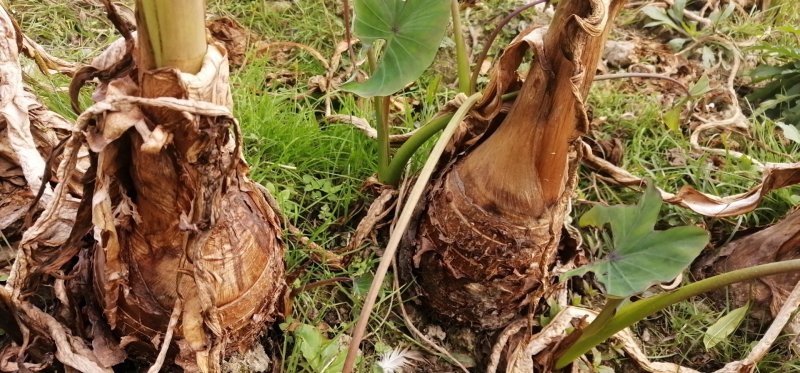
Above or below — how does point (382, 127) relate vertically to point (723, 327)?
above

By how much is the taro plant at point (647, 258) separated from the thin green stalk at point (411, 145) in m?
0.30

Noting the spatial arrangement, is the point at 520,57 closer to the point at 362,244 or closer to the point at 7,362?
the point at 362,244

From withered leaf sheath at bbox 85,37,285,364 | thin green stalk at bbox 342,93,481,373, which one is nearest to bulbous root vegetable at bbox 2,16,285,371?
withered leaf sheath at bbox 85,37,285,364

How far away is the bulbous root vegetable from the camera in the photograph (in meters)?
0.66

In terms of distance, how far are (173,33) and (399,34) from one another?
0.43 metres

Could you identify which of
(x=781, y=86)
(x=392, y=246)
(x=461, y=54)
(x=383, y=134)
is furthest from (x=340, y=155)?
(x=781, y=86)

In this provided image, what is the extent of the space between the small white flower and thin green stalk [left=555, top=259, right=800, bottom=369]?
0.83 ft

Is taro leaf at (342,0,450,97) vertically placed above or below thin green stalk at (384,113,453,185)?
above

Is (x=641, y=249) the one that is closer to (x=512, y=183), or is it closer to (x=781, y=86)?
(x=512, y=183)

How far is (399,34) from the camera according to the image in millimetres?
976

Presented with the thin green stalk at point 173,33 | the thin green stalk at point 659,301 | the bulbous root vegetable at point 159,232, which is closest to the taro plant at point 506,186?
the thin green stalk at point 659,301

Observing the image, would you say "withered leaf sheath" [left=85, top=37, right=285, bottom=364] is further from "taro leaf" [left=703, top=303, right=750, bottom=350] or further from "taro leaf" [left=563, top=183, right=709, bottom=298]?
"taro leaf" [left=703, top=303, right=750, bottom=350]

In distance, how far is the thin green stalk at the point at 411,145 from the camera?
107 cm

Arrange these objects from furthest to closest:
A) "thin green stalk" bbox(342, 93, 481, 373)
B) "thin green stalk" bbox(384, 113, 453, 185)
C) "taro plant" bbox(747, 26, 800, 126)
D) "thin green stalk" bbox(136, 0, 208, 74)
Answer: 1. "taro plant" bbox(747, 26, 800, 126)
2. "thin green stalk" bbox(384, 113, 453, 185)
3. "thin green stalk" bbox(342, 93, 481, 373)
4. "thin green stalk" bbox(136, 0, 208, 74)
